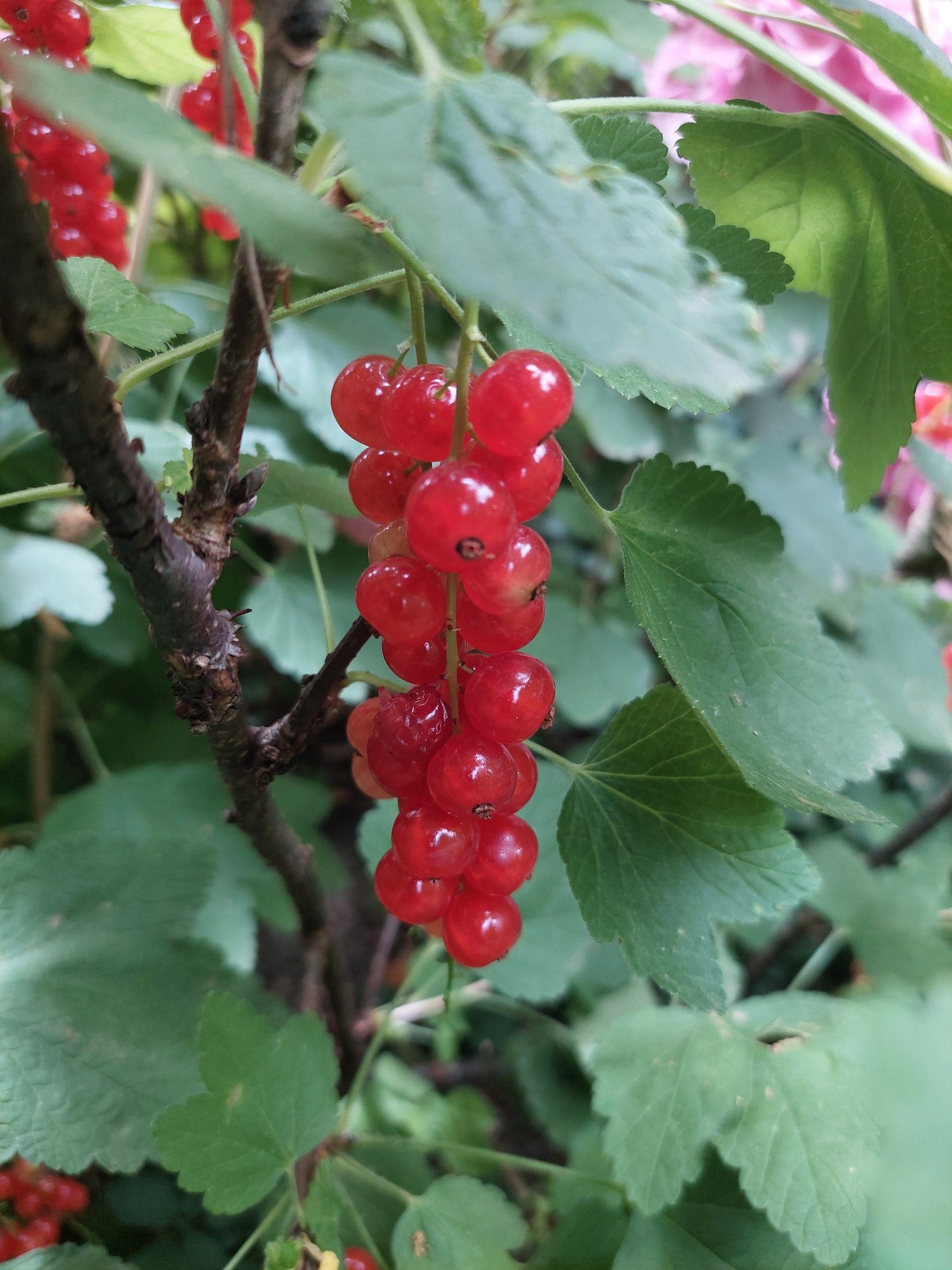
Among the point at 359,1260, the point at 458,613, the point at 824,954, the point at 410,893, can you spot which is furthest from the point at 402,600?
the point at 824,954

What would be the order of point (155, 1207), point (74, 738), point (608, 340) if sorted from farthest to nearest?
1. point (74, 738)
2. point (155, 1207)
3. point (608, 340)

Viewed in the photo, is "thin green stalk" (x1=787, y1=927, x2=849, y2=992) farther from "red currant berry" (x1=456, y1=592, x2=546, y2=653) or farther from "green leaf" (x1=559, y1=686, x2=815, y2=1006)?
"red currant berry" (x1=456, y1=592, x2=546, y2=653)

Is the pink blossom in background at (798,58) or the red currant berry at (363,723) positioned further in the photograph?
the pink blossom in background at (798,58)

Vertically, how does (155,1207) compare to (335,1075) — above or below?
below

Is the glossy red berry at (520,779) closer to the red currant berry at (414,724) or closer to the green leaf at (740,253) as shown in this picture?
the red currant berry at (414,724)

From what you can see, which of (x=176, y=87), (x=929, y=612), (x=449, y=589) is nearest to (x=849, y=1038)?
(x=449, y=589)

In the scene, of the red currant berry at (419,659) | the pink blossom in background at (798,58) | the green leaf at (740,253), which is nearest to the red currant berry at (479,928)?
the red currant berry at (419,659)

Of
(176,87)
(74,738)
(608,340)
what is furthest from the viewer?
(74,738)

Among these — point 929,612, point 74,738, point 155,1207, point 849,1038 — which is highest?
point 849,1038

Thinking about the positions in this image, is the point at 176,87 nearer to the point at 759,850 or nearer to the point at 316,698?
the point at 316,698
